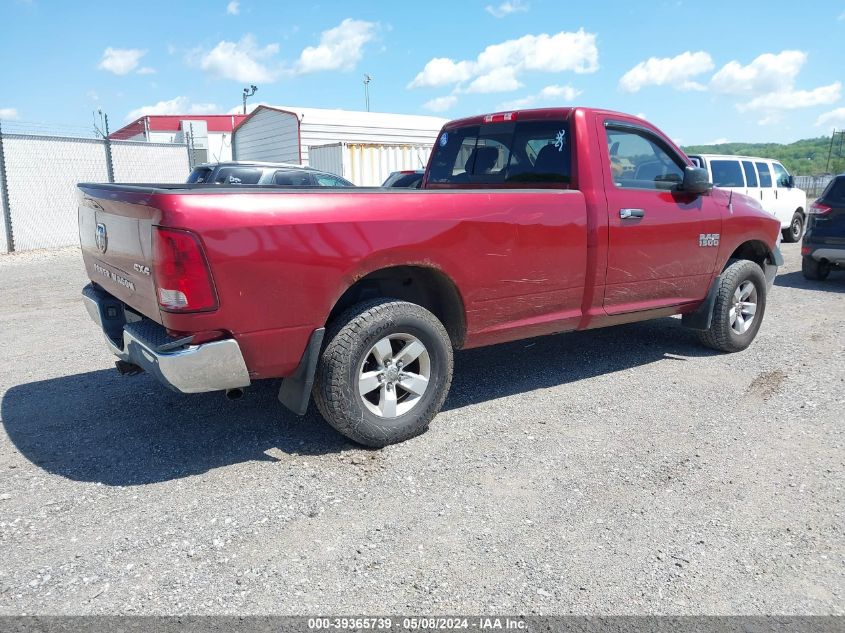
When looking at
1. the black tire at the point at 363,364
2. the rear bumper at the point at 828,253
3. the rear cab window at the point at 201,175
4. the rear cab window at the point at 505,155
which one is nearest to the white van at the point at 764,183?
the rear bumper at the point at 828,253

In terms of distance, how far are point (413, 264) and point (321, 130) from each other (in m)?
18.8

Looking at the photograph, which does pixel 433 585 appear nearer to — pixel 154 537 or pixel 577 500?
pixel 577 500

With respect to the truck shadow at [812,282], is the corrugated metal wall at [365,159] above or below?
above

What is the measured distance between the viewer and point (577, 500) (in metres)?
3.27

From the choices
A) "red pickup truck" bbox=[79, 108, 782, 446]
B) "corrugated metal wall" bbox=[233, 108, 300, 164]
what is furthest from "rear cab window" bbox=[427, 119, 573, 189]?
"corrugated metal wall" bbox=[233, 108, 300, 164]

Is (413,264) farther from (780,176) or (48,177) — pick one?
(48,177)

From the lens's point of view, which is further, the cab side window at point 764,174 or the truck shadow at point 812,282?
the cab side window at point 764,174

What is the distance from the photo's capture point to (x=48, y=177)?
1479cm

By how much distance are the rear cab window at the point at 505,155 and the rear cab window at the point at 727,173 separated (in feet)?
30.4

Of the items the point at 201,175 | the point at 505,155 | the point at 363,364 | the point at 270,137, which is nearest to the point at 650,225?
the point at 505,155

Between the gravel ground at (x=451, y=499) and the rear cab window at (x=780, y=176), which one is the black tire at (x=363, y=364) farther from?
the rear cab window at (x=780, y=176)

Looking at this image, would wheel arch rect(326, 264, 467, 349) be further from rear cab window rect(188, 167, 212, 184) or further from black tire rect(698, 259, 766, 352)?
rear cab window rect(188, 167, 212, 184)

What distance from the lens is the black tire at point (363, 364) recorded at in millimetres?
3557

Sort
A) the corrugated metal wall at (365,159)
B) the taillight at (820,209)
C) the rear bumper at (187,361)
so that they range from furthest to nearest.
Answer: the corrugated metal wall at (365,159), the taillight at (820,209), the rear bumper at (187,361)
